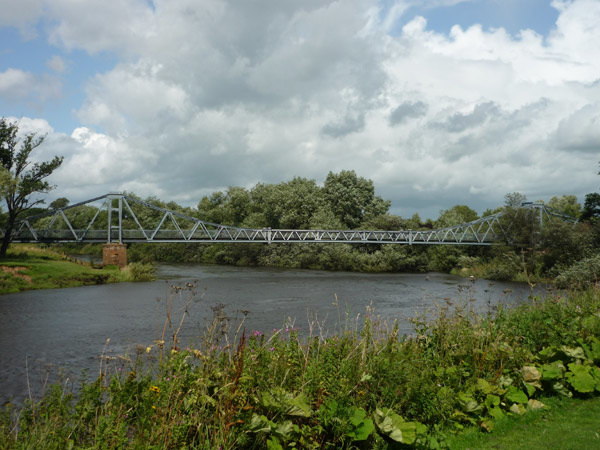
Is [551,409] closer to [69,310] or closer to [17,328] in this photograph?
[17,328]

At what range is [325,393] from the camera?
19.1ft

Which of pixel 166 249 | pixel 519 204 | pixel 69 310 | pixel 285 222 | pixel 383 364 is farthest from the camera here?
pixel 166 249

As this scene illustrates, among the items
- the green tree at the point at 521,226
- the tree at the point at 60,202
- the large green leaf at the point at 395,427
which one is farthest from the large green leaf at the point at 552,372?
the tree at the point at 60,202

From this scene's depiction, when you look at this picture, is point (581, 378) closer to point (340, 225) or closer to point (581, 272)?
point (581, 272)

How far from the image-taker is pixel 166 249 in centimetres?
8175

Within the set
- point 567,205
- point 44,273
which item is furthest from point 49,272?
point 567,205

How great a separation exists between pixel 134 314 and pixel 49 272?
57.3ft

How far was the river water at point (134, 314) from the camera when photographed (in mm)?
12195

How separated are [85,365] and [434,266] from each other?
54.1 metres

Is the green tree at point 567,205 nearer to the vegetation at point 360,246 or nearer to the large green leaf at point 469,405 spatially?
the vegetation at point 360,246

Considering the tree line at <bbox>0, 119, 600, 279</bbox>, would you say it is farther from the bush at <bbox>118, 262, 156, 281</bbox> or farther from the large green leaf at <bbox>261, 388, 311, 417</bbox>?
the large green leaf at <bbox>261, 388, 311, 417</bbox>

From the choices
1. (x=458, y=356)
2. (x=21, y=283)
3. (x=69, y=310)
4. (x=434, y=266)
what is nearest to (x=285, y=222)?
(x=434, y=266)

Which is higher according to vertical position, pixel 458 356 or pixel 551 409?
pixel 458 356

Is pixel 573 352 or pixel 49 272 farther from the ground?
pixel 573 352
